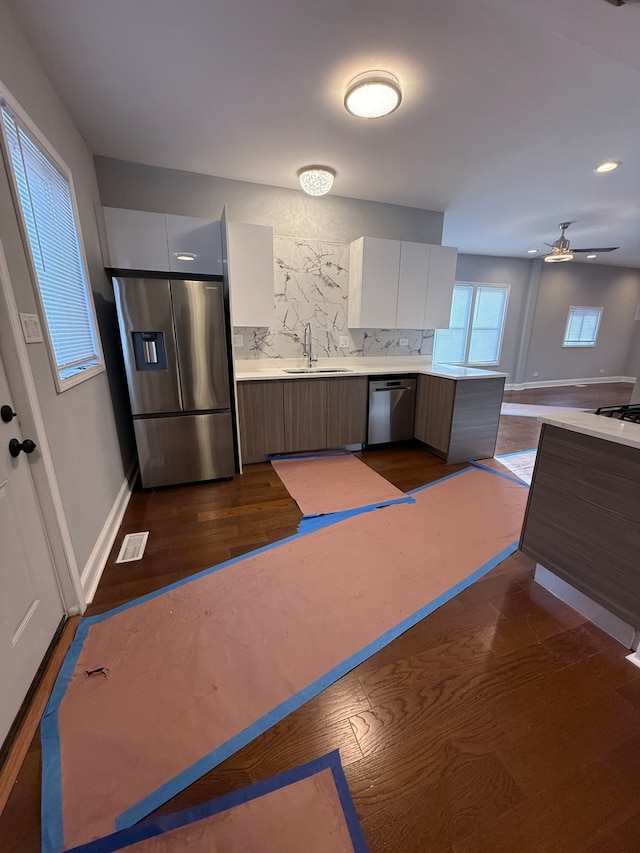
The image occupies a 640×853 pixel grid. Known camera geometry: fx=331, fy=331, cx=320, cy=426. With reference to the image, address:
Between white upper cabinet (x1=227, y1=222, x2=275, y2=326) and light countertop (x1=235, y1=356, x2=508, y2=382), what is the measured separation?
490mm

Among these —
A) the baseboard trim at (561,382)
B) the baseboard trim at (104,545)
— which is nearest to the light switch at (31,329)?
the baseboard trim at (104,545)

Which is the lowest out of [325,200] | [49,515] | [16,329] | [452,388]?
[49,515]

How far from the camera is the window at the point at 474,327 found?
6723mm

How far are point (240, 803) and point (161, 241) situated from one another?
11.9ft

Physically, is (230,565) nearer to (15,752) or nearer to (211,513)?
(211,513)

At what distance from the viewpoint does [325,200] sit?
353 cm

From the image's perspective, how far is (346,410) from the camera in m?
3.52

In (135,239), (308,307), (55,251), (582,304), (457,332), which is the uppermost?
(135,239)

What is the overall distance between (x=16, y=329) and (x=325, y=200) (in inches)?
129

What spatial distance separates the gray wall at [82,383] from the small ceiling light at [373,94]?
64.3 inches

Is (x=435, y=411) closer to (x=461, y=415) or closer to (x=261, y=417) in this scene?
(x=461, y=415)

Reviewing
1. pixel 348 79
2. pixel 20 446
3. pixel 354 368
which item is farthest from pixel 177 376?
pixel 348 79

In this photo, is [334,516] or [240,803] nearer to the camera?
[240,803]

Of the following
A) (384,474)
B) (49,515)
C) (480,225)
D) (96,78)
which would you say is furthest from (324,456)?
(480,225)
